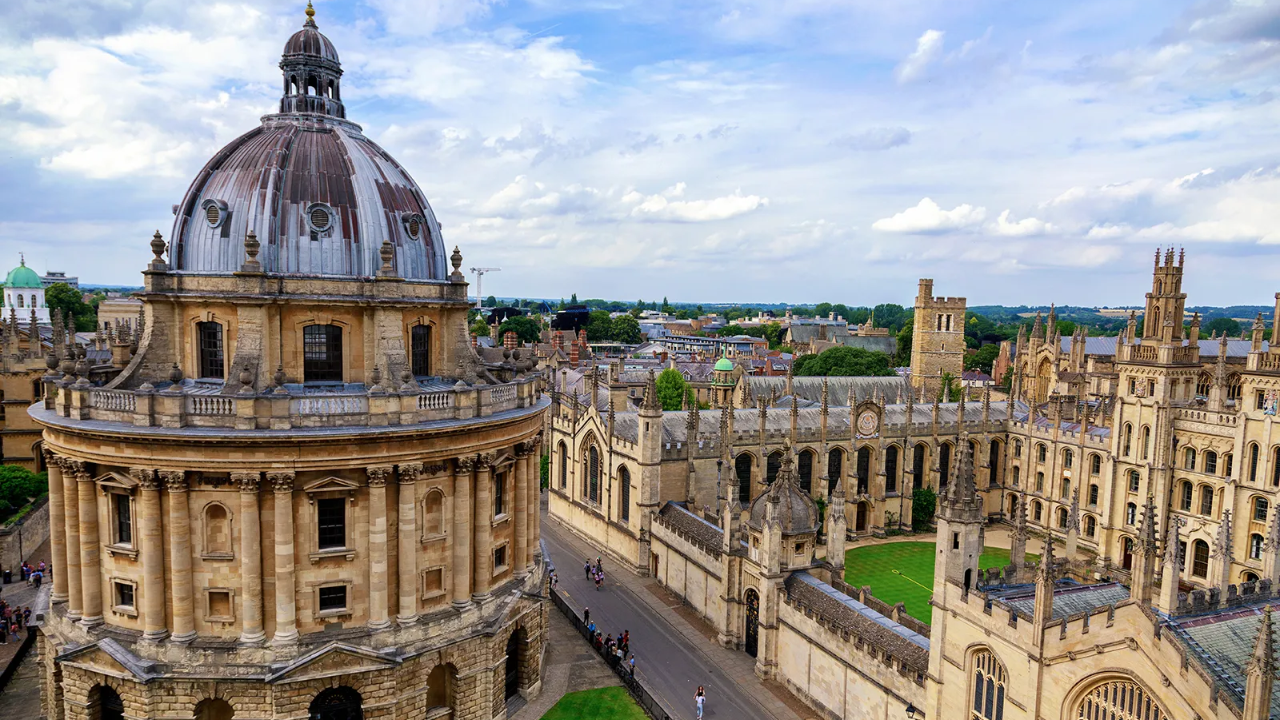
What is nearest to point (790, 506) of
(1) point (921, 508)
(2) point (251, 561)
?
(2) point (251, 561)

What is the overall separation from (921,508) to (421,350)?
4421 cm

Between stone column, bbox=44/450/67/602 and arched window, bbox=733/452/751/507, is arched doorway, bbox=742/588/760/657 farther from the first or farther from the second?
stone column, bbox=44/450/67/602

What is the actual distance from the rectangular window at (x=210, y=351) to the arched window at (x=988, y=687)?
28.6 m

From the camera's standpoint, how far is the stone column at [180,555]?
2672 cm

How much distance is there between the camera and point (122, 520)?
2834 cm

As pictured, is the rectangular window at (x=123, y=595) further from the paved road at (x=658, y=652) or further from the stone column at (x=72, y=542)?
the paved road at (x=658, y=652)

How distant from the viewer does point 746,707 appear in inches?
1348

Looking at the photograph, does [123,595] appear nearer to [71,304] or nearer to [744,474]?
[744,474]

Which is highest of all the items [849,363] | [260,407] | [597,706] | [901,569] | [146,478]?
[260,407]

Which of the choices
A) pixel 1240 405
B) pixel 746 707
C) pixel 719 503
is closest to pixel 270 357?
pixel 746 707

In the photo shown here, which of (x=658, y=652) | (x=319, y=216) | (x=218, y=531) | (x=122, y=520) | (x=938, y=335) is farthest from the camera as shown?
(x=938, y=335)

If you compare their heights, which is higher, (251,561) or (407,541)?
(407,541)

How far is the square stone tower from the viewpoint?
329ft

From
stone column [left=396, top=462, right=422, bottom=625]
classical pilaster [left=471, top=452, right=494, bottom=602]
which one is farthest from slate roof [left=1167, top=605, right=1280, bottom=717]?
stone column [left=396, top=462, right=422, bottom=625]
